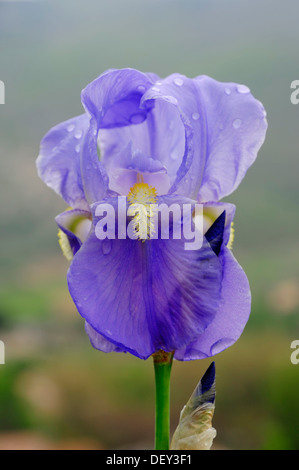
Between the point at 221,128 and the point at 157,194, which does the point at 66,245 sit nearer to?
the point at 157,194

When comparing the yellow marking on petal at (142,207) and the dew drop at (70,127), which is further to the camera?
the dew drop at (70,127)

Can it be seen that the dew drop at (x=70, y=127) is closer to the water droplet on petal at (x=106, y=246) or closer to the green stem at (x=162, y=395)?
the water droplet on petal at (x=106, y=246)

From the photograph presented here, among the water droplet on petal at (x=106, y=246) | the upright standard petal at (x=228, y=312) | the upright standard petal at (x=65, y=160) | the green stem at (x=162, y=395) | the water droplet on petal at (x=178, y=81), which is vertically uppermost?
the water droplet on petal at (x=178, y=81)

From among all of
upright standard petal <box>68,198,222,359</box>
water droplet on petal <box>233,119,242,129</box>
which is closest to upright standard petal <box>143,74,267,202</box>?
water droplet on petal <box>233,119,242,129</box>

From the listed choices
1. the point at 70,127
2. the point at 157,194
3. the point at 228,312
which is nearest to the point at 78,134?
the point at 70,127

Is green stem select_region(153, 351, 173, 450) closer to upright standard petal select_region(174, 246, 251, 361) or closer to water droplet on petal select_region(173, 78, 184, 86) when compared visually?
upright standard petal select_region(174, 246, 251, 361)

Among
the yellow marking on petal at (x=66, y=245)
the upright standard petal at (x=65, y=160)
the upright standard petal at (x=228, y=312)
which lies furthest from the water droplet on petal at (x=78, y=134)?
the upright standard petal at (x=228, y=312)

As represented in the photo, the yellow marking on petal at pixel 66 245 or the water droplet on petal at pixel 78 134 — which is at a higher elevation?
the water droplet on petal at pixel 78 134
